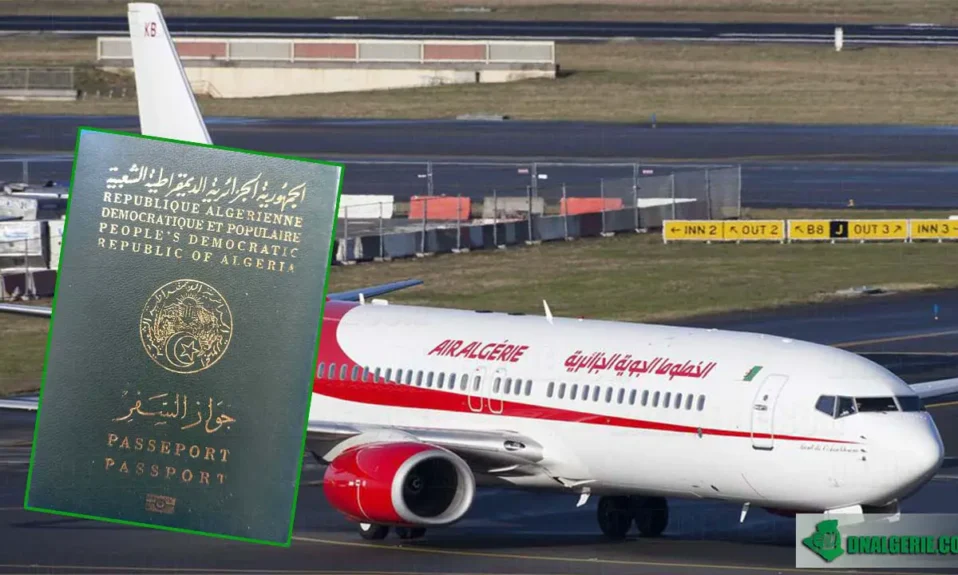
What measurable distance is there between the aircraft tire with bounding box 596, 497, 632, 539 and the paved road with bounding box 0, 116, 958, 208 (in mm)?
55870

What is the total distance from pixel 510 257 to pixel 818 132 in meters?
49.2

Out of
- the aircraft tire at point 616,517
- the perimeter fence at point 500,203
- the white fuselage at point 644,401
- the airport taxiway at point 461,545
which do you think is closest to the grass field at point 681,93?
the perimeter fence at point 500,203

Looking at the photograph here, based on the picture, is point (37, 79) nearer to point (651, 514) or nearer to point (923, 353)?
point (923, 353)

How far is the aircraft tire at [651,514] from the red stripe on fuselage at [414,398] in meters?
2.97

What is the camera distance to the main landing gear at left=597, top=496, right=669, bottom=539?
37125 millimetres

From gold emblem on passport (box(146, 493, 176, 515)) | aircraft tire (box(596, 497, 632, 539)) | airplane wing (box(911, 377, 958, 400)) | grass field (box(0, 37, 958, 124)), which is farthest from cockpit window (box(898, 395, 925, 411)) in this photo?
grass field (box(0, 37, 958, 124))

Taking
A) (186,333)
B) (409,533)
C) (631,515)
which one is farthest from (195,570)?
(186,333)

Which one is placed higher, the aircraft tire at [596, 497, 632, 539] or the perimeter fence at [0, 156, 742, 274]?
the perimeter fence at [0, 156, 742, 274]

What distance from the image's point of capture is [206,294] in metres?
25.3

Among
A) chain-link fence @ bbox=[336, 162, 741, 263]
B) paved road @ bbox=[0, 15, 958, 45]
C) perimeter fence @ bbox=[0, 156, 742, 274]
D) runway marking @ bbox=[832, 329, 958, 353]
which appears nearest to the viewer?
runway marking @ bbox=[832, 329, 958, 353]

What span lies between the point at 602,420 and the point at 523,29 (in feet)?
479

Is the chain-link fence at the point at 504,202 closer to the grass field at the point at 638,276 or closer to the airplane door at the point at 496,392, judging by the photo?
the grass field at the point at 638,276

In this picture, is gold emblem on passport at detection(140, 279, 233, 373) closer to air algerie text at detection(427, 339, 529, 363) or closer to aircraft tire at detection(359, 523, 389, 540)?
aircraft tire at detection(359, 523, 389, 540)

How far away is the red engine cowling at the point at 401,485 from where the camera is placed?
34.1m
